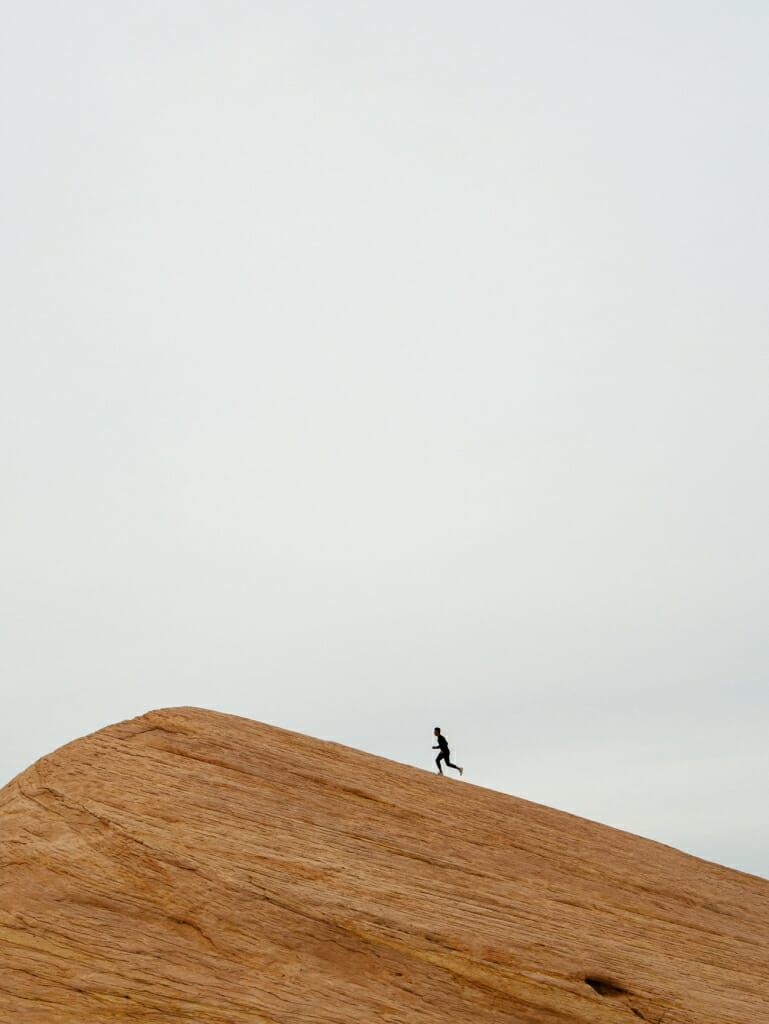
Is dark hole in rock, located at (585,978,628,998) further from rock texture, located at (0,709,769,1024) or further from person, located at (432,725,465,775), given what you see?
person, located at (432,725,465,775)

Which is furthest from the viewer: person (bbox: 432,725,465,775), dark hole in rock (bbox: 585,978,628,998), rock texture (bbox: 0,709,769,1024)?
person (bbox: 432,725,465,775)

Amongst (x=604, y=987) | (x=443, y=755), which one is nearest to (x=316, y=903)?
(x=604, y=987)

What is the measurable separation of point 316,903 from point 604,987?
6174 mm

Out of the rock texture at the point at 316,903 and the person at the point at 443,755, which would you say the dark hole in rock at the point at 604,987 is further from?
the person at the point at 443,755

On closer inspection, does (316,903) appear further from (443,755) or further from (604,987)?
(443,755)

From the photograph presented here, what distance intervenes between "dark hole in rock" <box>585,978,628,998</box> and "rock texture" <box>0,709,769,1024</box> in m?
0.03

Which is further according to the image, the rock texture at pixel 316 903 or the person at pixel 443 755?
the person at pixel 443 755

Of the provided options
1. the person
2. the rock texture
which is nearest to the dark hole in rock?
the rock texture

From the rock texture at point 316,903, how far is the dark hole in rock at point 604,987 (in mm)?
31

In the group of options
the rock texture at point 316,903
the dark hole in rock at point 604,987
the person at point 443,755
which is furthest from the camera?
the person at point 443,755

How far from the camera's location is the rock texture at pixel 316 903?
20.9 metres

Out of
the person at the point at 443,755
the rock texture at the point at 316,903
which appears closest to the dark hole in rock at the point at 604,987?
the rock texture at the point at 316,903

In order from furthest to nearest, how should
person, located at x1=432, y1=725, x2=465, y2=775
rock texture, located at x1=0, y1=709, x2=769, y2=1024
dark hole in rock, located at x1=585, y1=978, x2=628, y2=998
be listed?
1. person, located at x1=432, y1=725, x2=465, y2=775
2. dark hole in rock, located at x1=585, y1=978, x2=628, y2=998
3. rock texture, located at x1=0, y1=709, x2=769, y2=1024

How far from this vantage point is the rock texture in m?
20.9
